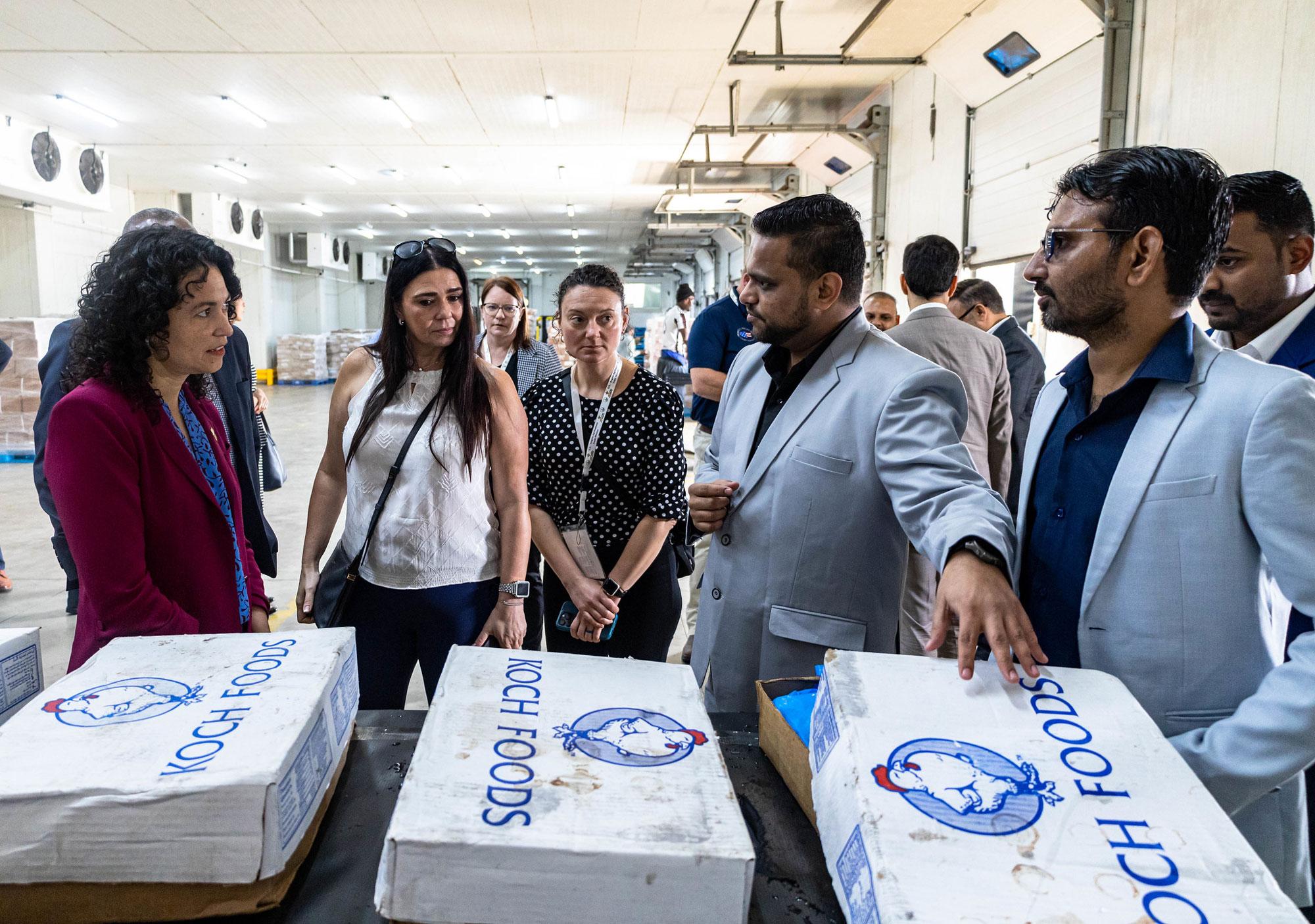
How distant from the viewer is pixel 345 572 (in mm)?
1926

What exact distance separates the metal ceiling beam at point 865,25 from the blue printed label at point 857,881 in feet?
20.1

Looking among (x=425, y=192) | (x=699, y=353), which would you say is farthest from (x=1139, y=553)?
(x=425, y=192)

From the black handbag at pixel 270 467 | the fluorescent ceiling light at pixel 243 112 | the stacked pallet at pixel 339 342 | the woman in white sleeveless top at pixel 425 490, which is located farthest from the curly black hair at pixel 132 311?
the stacked pallet at pixel 339 342

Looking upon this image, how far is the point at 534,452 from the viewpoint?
229 centimetres

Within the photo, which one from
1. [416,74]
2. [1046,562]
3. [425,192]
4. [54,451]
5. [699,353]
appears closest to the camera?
[1046,562]

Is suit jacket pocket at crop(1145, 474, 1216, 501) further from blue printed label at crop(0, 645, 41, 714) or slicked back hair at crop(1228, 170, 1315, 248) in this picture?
blue printed label at crop(0, 645, 41, 714)

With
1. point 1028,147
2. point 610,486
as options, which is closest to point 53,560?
point 610,486

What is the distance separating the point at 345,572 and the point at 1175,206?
1.77 metres

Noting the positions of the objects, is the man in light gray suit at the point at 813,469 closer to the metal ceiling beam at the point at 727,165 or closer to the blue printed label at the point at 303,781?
the blue printed label at the point at 303,781

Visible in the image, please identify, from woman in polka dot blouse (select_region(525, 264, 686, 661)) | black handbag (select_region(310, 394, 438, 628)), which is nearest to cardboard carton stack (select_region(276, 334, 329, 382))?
woman in polka dot blouse (select_region(525, 264, 686, 661))

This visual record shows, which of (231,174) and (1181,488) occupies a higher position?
(231,174)

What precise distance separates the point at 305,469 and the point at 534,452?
6.22 m

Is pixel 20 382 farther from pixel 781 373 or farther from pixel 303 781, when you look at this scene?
pixel 303 781

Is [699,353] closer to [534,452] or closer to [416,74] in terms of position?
[534,452]
